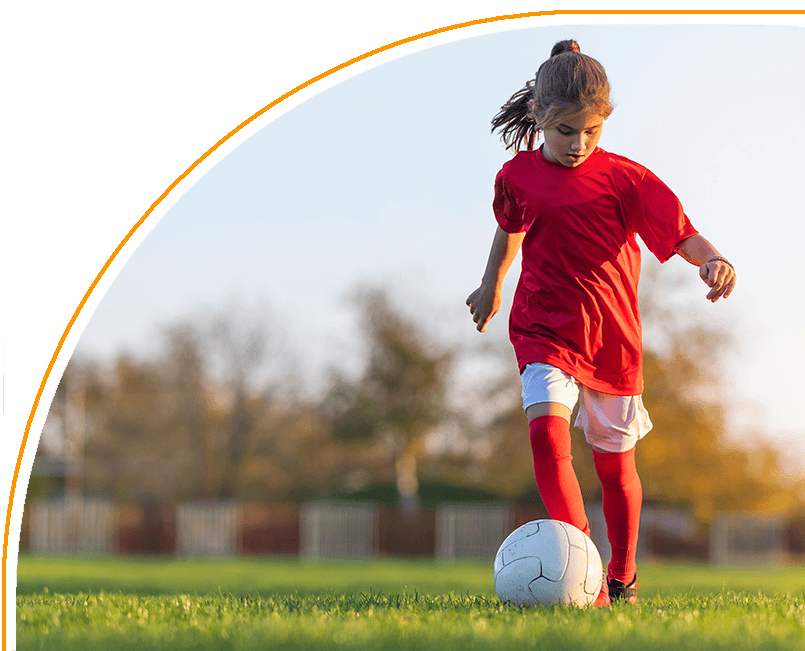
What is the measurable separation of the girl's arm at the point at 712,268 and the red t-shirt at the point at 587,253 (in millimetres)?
97

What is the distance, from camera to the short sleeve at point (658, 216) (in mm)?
4648

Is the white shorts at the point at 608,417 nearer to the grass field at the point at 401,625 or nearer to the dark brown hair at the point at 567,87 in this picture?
the grass field at the point at 401,625

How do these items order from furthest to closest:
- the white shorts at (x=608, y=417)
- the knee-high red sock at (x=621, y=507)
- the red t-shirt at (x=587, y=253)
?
the knee-high red sock at (x=621, y=507) → the white shorts at (x=608, y=417) → the red t-shirt at (x=587, y=253)

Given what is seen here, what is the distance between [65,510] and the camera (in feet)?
104

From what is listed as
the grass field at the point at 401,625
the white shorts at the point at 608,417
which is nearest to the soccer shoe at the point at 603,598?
the grass field at the point at 401,625

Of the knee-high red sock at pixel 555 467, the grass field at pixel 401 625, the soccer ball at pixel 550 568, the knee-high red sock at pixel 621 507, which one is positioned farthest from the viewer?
the knee-high red sock at pixel 621 507

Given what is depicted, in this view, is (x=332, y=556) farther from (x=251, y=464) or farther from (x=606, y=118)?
(x=606, y=118)

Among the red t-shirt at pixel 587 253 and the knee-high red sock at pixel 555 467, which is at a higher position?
the red t-shirt at pixel 587 253

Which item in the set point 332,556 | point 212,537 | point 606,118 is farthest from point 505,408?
point 606,118

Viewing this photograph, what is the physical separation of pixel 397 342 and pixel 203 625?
30.8 metres

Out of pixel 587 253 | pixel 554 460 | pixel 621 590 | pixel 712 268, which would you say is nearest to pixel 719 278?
pixel 712 268

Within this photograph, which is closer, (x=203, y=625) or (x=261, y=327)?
(x=203, y=625)

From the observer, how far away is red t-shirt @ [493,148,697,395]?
4.65 m

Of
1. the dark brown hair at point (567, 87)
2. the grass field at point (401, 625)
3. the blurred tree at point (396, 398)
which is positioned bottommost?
the grass field at point (401, 625)
